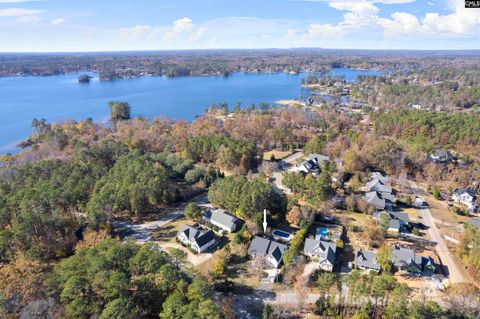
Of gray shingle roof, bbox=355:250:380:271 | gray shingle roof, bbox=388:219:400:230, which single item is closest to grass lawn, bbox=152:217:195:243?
gray shingle roof, bbox=355:250:380:271

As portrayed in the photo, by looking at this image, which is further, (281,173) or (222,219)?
(281,173)

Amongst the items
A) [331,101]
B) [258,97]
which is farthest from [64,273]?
[258,97]

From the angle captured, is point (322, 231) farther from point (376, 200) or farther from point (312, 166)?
point (312, 166)

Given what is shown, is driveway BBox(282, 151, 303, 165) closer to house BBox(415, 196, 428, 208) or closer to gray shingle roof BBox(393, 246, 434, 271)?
house BBox(415, 196, 428, 208)

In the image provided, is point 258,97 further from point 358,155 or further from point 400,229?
point 400,229

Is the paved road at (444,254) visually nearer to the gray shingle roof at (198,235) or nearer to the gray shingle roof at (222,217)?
the gray shingle roof at (222,217)

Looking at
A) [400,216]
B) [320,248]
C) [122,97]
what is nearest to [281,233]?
[320,248]
